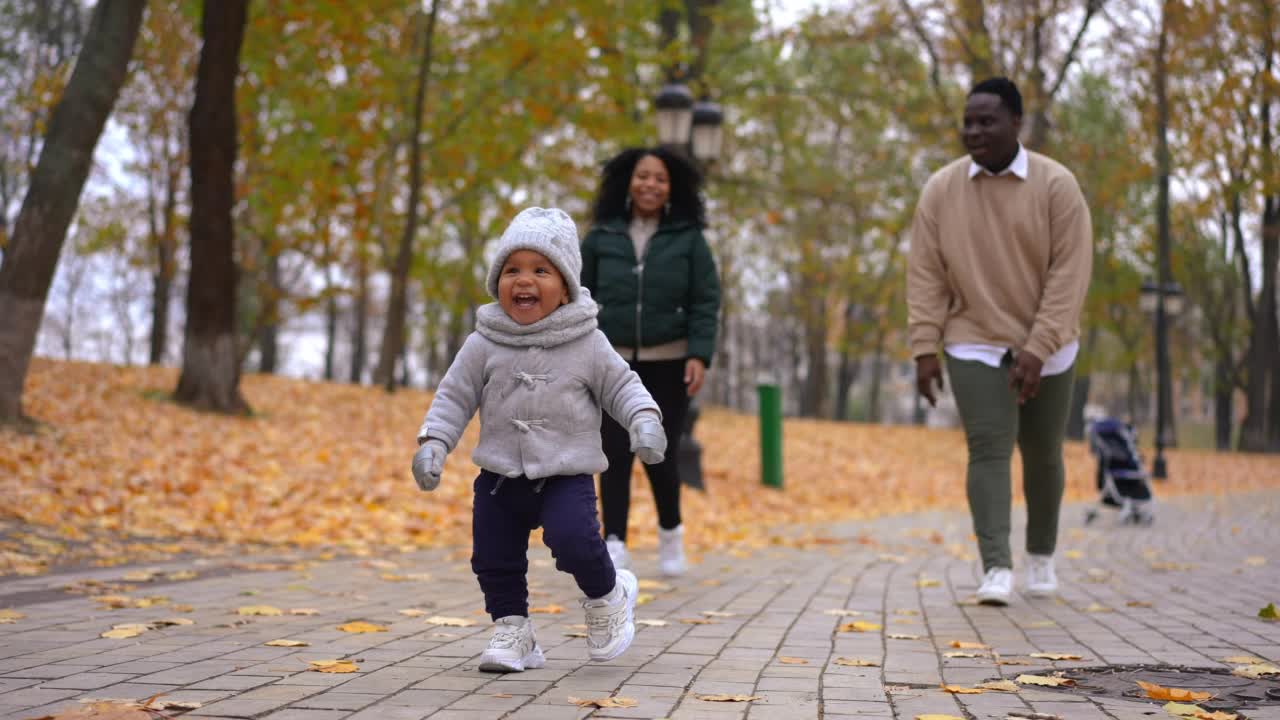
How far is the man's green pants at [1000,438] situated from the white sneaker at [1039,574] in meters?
0.18

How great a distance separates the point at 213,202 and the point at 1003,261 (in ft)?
34.4

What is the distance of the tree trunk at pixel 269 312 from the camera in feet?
89.8

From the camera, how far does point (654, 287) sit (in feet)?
22.0

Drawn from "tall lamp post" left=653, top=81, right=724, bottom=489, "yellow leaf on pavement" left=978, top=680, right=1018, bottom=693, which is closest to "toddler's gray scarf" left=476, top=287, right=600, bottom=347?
"yellow leaf on pavement" left=978, top=680, right=1018, bottom=693

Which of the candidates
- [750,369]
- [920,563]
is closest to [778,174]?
[920,563]

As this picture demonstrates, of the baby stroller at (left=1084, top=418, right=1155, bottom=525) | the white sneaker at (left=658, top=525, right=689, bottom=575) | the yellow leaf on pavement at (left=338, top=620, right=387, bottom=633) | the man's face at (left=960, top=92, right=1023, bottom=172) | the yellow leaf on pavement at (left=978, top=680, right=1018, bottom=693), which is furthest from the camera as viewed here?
the baby stroller at (left=1084, top=418, right=1155, bottom=525)

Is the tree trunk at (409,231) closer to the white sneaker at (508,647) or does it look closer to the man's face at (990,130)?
the man's face at (990,130)

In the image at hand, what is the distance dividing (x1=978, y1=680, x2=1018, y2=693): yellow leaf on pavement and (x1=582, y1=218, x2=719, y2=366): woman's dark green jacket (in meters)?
2.96

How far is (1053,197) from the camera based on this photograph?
6133 millimetres

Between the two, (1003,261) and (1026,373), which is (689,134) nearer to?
(1003,261)

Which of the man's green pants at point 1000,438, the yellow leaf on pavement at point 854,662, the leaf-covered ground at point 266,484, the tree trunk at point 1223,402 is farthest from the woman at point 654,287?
the tree trunk at point 1223,402

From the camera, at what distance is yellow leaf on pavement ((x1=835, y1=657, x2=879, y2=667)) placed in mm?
4293

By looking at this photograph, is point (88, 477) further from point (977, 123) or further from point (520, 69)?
point (520, 69)

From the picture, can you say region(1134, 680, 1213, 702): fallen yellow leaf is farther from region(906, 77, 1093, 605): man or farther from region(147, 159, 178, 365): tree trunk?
region(147, 159, 178, 365): tree trunk
